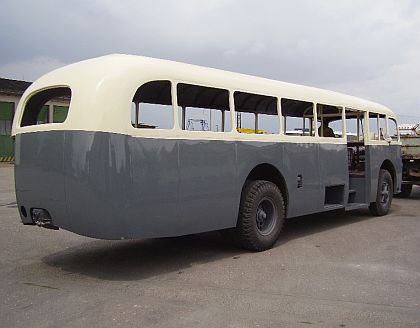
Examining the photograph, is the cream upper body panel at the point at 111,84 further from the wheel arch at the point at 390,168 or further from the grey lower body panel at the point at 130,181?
the wheel arch at the point at 390,168

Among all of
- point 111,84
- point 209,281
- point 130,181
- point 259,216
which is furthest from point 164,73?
point 259,216

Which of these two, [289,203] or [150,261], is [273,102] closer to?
[289,203]

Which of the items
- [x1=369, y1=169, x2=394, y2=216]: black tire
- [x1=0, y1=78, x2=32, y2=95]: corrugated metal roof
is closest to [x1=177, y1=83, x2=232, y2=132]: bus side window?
[x1=369, y1=169, x2=394, y2=216]: black tire

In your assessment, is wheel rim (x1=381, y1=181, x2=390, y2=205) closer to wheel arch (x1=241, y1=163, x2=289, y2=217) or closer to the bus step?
the bus step

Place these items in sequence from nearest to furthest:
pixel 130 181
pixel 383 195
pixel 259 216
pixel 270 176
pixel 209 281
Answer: pixel 130 181
pixel 209 281
pixel 259 216
pixel 270 176
pixel 383 195

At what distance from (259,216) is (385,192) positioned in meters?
4.84

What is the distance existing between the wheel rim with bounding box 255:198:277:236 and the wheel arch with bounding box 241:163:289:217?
0.38 meters

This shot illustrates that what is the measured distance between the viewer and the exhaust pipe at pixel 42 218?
19.9ft

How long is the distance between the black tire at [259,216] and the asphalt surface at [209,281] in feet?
0.68

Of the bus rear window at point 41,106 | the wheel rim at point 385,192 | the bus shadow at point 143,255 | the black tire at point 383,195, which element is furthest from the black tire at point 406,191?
the bus rear window at point 41,106

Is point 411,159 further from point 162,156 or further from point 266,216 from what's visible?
point 162,156

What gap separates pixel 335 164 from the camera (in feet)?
29.7

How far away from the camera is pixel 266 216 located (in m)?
7.61

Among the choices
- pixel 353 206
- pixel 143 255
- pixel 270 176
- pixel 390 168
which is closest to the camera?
pixel 143 255
